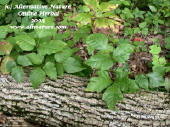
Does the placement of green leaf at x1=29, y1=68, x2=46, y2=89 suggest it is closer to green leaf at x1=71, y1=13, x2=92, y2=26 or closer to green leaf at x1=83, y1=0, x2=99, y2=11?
green leaf at x1=71, y1=13, x2=92, y2=26

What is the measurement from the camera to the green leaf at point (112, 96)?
1774 millimetres

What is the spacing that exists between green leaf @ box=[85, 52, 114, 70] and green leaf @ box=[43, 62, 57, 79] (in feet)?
1.04

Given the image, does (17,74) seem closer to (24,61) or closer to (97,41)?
(24,61)

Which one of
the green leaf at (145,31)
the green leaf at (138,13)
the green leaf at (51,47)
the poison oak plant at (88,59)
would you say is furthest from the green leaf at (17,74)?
the green leaf at (138,13)

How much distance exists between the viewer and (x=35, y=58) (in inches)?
76.5

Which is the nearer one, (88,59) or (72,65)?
(88,59)

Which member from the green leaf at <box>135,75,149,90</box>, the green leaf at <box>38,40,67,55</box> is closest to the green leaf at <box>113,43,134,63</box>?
the green leaf at <box>135,75,149,90</box>

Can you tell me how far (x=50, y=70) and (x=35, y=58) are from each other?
0.18 m

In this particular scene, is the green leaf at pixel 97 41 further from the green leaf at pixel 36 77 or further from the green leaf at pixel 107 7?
the green leaf at pixel 36 77

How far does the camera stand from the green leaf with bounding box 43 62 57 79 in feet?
6.28

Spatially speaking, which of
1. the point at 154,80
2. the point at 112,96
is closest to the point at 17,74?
the point at 112,96

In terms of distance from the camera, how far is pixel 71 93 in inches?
76.4

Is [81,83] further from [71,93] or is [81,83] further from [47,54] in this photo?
[47,54]

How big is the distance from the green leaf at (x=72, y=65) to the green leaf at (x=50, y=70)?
0.39 ft
